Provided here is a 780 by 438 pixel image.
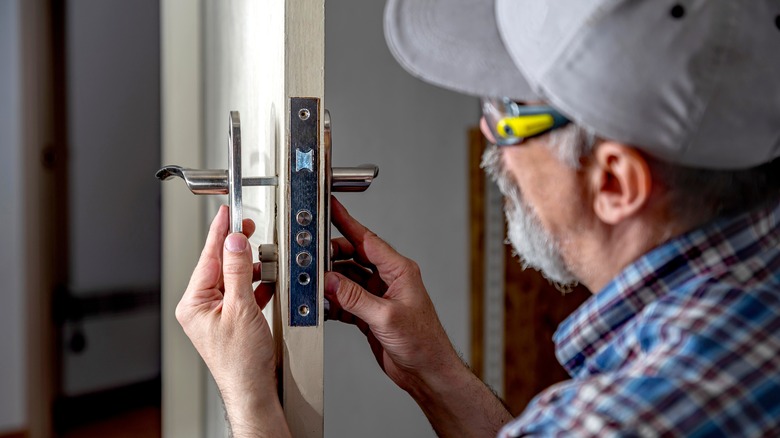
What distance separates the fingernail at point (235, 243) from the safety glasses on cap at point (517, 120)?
25cm

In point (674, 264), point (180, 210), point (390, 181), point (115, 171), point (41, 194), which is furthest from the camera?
point (390, 181)

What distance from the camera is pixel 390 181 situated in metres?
2.66

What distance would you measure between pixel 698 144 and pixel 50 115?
5.64 ft

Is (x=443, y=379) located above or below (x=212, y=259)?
below

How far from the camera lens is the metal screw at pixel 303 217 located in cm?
67

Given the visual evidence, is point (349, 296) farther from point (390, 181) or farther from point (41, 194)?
point (390, 181)

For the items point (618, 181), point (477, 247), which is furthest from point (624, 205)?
point (477, 247)

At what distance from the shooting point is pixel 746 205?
0.66m

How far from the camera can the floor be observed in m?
1.75

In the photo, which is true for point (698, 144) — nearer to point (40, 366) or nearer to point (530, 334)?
point (40, 366)

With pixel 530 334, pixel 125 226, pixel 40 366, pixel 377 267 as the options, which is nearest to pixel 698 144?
pixel 377 267

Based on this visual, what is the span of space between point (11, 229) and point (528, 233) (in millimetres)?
1765

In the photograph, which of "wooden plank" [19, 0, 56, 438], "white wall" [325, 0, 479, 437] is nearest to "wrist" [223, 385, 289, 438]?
"wooden plank" [19, 0, 56, 438]

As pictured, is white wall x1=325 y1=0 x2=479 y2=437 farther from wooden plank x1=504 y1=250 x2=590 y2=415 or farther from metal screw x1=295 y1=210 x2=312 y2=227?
metal screw x1=295 y1=210 x2=312 y2=227
